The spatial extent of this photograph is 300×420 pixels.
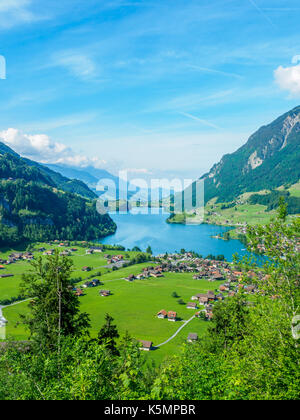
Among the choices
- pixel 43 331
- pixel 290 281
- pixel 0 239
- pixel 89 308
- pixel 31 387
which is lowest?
pixel 89 308

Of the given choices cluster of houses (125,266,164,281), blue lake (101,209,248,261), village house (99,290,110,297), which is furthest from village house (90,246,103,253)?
village house (99,290,110,297)

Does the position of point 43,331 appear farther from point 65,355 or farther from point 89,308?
point 89,308

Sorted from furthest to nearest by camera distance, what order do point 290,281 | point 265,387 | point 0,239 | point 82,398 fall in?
→ point 0,239
point 290,281
point 265,387
point 82,398

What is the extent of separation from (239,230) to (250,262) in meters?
173

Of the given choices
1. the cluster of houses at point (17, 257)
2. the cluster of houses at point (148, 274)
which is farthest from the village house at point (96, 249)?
the cluster of houses at point (148, 274)

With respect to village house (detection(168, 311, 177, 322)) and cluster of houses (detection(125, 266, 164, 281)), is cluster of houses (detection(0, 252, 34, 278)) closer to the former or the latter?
cluster of houses (detection(125, 266, 164, 281))

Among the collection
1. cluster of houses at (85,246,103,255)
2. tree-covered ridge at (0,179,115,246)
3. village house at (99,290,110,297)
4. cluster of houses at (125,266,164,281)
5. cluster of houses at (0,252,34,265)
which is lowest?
cluster of houses at (125,266,164,281)

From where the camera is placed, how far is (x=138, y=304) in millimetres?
63781

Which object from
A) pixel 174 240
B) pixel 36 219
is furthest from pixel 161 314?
pixel 36 219

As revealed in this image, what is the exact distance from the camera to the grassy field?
154 feet

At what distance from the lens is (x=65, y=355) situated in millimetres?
9625

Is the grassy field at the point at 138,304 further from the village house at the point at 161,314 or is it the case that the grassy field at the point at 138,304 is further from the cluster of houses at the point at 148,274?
the cluster of houses at the point at 148,274

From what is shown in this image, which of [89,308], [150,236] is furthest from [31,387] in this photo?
[150,236]

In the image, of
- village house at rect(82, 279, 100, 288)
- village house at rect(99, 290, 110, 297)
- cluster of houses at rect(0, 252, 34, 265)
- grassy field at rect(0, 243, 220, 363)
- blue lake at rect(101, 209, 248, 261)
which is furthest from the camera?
blue lake at rect(101, 209, 248, 261)
